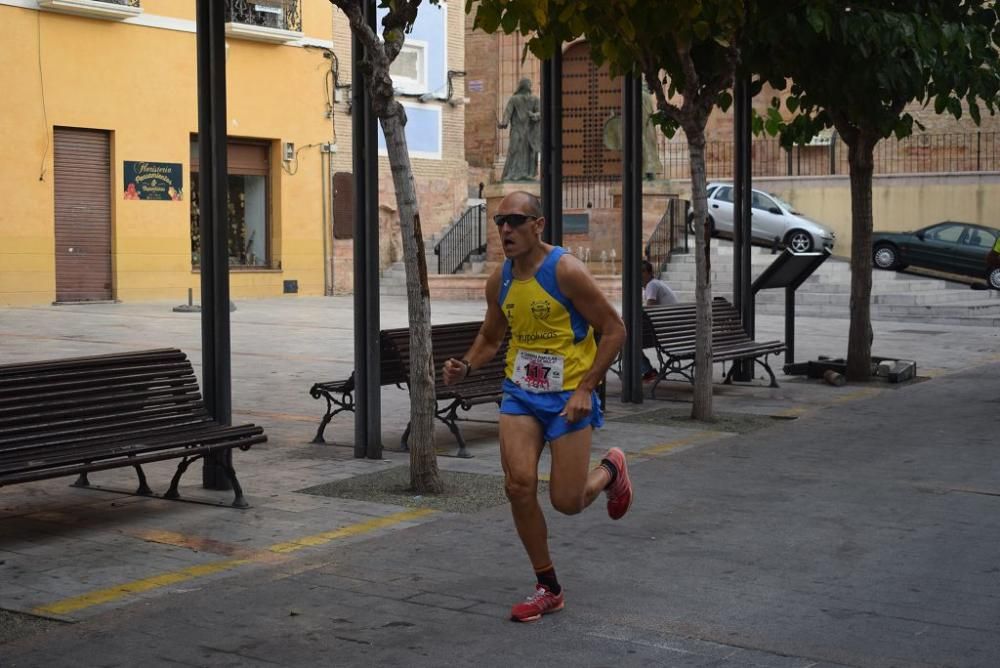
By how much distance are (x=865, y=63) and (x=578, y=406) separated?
8.52 meters

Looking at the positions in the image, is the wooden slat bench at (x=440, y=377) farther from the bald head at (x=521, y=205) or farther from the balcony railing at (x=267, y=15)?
the balcony railing at (x=267, y=15)

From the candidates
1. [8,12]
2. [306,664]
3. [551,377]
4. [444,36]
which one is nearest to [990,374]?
[551,377]

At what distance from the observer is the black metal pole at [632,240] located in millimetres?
13258

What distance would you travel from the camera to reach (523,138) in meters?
33.4

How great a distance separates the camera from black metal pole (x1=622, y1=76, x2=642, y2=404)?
13258mm

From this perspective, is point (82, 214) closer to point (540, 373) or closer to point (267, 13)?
point (267, 13)

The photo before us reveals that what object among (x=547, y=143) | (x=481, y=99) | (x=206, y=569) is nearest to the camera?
(x=206, y=569)

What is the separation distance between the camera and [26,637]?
18.7 feet

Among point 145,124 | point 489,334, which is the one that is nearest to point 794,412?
point 489,334

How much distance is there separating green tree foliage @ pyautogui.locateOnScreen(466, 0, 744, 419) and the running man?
5082 millimetres

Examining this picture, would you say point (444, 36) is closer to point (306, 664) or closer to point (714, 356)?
point (714, 356)

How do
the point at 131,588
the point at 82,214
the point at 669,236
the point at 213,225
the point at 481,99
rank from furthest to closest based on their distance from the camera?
the point at 481,99
the point at 669,236
the point at 82,214
the point at 213,225
the point at 131,588

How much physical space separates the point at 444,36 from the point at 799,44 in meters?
24.3

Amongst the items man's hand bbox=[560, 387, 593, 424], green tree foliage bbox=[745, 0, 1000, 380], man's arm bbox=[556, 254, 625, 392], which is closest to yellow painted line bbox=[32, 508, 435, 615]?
man's hand bbox=[560, 387, 593, 424]
